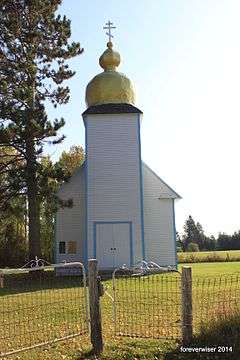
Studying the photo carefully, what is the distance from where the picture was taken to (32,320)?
478 inches

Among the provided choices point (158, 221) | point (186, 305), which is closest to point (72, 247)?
point (158, 221)

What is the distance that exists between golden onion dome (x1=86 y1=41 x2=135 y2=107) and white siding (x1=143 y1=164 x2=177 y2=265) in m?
4.41

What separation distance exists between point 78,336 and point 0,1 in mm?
20794

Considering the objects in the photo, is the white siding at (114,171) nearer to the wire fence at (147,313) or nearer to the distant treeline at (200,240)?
the wire fence at (147,313)

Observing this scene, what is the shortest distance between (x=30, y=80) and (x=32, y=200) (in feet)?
19.8

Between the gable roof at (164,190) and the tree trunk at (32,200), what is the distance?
7383 millimetres

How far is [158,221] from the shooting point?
3038 centimetres

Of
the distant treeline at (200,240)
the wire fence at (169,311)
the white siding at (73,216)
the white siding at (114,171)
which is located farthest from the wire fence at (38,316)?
the distant treeline at (200,240)

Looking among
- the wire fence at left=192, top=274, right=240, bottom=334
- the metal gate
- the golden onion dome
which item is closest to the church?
the golden onion dome

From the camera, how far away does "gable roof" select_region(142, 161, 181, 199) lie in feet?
99.4

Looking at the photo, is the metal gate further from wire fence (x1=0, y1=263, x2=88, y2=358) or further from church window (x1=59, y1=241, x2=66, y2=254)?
church window (x1=59, y1=241, x2=66, y2=254)

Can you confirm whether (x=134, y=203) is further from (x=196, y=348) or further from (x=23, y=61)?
(x=196, y=348)

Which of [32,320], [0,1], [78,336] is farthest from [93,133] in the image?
[78,336]

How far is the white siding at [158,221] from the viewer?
30078 mm
